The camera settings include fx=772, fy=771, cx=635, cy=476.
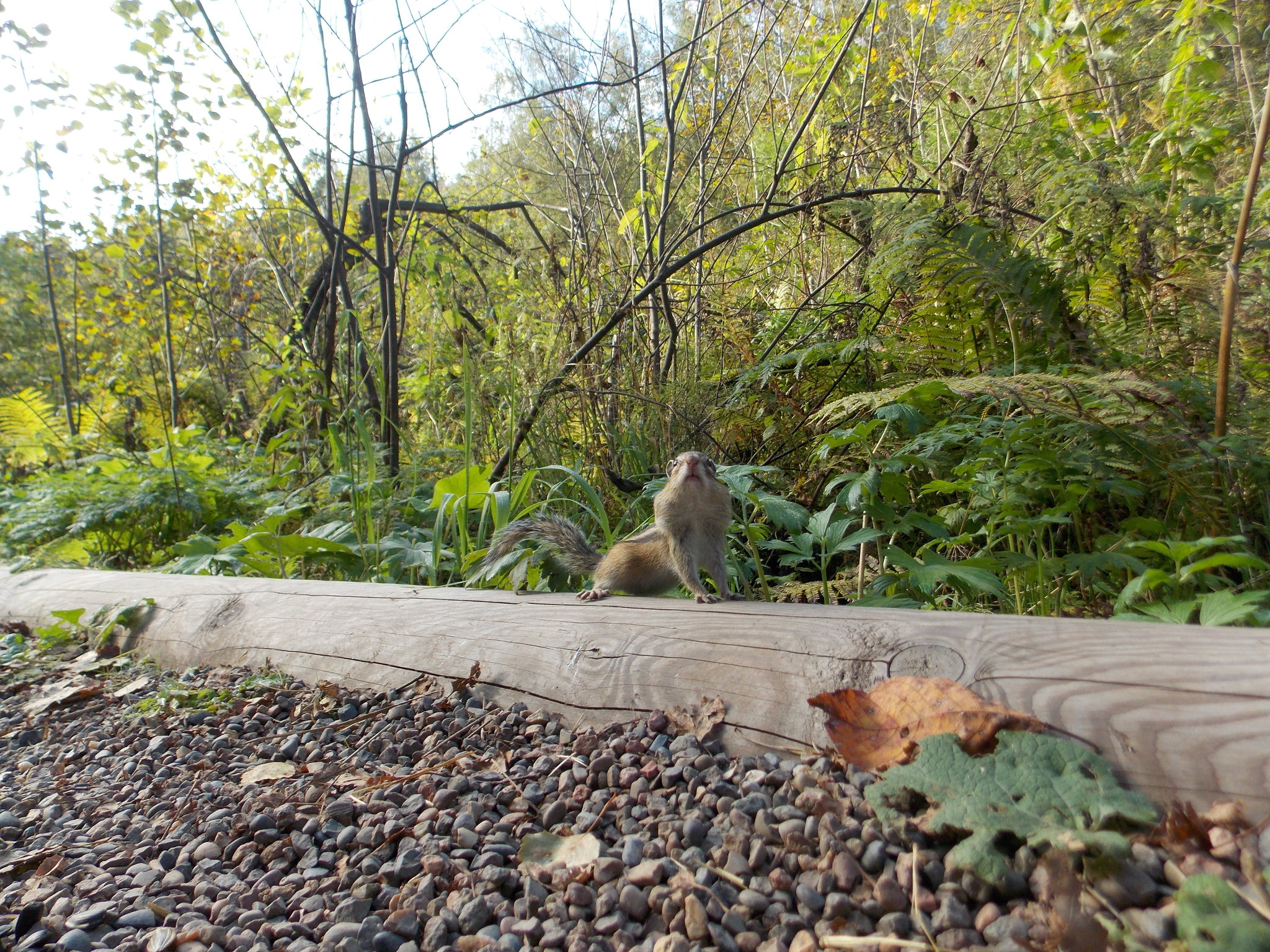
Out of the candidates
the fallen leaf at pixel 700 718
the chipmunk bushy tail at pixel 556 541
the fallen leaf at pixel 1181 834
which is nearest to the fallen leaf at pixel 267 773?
the fallen leaf at pixel 700 718

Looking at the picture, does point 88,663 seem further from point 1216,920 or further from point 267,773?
point 1216,920

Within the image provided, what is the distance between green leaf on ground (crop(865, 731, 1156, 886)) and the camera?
1229mm

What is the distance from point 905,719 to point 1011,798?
31cm

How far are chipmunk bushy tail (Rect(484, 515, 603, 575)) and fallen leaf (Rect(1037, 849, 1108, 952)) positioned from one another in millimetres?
2289

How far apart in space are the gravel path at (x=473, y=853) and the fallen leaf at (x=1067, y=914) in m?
0.02

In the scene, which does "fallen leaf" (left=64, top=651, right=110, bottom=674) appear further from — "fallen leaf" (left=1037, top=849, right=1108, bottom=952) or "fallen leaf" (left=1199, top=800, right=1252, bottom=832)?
"fallen leaf" (left=1199, top=800, right=1252, bottom=832)

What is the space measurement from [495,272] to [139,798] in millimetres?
6024

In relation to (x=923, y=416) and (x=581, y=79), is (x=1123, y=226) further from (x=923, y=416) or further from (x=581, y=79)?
(x=581, y=79)

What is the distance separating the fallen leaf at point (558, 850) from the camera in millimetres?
1556

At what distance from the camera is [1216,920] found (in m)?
1.01

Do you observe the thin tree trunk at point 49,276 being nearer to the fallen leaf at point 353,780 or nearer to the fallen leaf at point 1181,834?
the fallen leaf at point 353,780

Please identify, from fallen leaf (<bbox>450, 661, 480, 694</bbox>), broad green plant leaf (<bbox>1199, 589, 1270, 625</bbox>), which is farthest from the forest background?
fallen leaf (<bbox>450, 661, 480, 694</bbox>)

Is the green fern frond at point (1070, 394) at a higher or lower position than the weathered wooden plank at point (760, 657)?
higher

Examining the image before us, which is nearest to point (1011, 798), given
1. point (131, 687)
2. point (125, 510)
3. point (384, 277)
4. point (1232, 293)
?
point (1232, 293)
